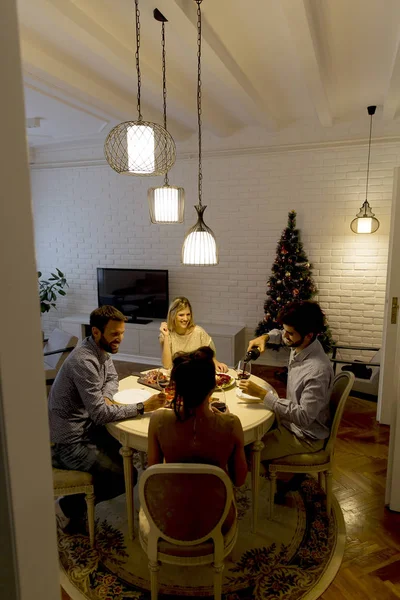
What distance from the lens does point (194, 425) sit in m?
1.65

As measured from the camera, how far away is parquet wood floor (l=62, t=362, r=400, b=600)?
2.00 meters

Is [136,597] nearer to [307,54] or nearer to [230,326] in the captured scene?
[307,54]

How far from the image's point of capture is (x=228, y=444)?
170 centimetres

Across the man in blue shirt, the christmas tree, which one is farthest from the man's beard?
the christmas tree

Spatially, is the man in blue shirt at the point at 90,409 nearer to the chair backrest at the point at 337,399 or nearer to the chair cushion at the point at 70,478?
the chair cushion at the point at 70,478

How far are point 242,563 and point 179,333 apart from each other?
1.62 m

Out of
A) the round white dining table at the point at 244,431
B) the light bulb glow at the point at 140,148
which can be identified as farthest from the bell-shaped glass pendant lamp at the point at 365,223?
the light bulb glow at the point at 140,148

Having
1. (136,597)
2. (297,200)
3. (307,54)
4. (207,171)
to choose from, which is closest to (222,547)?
(136,597)

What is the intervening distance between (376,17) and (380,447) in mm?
3114

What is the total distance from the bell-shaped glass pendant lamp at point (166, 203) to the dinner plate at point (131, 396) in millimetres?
1060

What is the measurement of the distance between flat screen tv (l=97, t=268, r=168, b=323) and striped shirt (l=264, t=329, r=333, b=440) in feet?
11.4

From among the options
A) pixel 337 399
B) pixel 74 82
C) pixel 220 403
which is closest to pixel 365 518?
pixel 337 399

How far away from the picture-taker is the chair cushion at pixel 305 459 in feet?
7.62

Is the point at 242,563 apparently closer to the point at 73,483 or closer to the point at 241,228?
the point at 73,483
